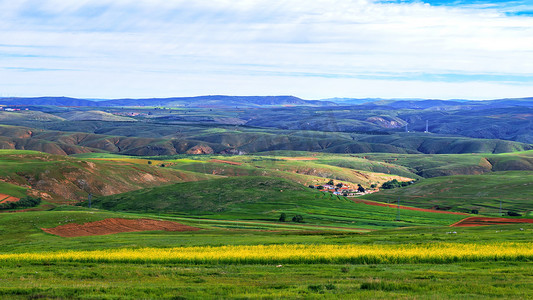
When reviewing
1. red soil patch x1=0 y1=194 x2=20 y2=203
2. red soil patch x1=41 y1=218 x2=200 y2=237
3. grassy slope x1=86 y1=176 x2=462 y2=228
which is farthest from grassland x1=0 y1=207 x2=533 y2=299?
red soil patch x1=0 y1=194 x2=20 y2=203

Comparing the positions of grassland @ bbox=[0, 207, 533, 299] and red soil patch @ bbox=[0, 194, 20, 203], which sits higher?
grassland @ bbox=[0, 207, 533, 299]

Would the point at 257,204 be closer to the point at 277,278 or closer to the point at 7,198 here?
the point at 7,198

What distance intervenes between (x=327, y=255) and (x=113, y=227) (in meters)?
64.2

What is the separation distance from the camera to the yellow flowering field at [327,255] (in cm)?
4841

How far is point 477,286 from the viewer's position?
34.1m

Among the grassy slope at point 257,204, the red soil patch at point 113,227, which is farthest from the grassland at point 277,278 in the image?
the grassy slope at point 257,204

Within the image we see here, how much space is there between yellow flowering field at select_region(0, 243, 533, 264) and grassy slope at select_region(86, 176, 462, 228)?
221 feet

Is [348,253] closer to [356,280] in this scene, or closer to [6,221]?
[356,280]

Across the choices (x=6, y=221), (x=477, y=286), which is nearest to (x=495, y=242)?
(x=477, y=286)

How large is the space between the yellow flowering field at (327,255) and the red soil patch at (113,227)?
4505cm

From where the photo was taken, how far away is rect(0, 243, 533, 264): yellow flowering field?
48.4 m

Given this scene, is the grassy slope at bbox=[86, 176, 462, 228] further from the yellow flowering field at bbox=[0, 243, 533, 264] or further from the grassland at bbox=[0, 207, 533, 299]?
the grassland at bbox=[0, 207, 533, 299]

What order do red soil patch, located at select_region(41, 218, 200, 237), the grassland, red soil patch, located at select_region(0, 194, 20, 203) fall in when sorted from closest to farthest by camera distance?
the grassland
red soil patch, located at select_region(41, 218, 200, 237)
red soil patch, located at select_region(0, 194, 20, 203)

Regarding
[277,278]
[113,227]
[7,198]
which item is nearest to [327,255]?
[277,278]
